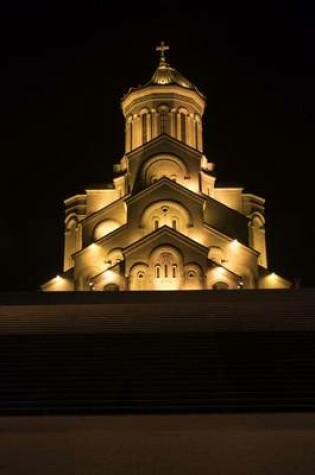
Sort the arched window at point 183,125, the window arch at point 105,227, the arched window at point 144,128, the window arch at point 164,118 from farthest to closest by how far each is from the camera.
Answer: the arched window at point 183,125
the arched window at point 144,128
the window arch at point 164,118
the window arch at point 105,227

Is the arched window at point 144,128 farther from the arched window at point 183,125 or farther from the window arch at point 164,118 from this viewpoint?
the arched window at point 183,125

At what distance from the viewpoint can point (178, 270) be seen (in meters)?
31.7

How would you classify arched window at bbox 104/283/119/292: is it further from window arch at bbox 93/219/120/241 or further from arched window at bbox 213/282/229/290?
window arch at bbox 93/219/120/241

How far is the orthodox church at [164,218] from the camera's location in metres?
31.8

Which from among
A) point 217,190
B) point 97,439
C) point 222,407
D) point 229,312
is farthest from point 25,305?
point 217,190

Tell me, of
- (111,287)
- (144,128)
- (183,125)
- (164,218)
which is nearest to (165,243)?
(111,287)

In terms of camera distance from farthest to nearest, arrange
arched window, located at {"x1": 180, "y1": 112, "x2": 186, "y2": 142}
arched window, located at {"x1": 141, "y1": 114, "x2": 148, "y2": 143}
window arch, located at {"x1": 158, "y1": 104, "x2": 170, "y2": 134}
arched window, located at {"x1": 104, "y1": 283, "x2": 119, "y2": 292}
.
→ 1. arched window, located at {"x1": 180, "y1": 112, "x2": 186, "y2": 142}
2. arched window, located at {"x1": 141, "y1": 114, "x2": 148, "y2": 143}
3. window arch, located at {"x1": 158, "y1": 104, "x2": 170, "y2": 134}
4. arched window, located at {"x1": 104, "y1": 283, "x2": 119, "y2": 292}

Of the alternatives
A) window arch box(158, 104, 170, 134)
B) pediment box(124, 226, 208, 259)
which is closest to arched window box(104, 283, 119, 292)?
pediment box(124, 226, 208, 259)

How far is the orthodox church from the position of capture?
104ft

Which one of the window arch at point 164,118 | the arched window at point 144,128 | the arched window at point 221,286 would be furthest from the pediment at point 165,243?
the window arch at point 164,118

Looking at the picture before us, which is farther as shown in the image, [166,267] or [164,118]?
[164,118]

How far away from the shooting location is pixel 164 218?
35219mm

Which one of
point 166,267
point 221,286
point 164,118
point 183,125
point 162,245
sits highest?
point 164,118

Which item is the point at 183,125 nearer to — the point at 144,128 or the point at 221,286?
the point at 144,128
